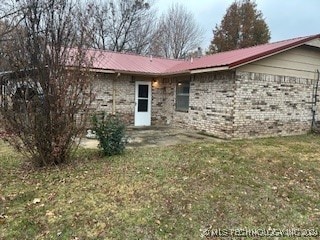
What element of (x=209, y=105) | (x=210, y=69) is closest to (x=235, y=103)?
(x=209, y=105)

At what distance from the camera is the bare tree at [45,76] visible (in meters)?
5.14

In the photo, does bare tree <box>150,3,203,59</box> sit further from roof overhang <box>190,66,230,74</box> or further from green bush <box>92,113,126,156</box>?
green bush <box>92,113,126,156</box>

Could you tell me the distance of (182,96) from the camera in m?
11.6

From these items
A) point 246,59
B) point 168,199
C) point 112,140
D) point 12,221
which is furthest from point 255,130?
A: point 12,221

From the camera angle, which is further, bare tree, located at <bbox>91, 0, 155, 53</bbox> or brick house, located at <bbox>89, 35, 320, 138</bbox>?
bare tree, located at <bbox>91, 0, 155, 53</bbox>

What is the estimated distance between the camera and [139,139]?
348 inches

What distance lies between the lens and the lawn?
141 inches

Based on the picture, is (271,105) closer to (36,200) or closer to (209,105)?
(209,105)

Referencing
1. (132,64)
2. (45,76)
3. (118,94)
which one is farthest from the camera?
(132,64)

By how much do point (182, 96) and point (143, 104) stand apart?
5.79ft

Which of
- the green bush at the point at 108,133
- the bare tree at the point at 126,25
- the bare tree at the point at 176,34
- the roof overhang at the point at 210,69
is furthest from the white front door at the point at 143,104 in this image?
the bare tree at the point at 176,34

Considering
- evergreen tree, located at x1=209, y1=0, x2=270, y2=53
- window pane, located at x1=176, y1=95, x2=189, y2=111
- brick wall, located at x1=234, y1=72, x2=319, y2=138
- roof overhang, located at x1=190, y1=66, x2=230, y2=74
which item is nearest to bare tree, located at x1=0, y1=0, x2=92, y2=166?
roof overhang, located at x1=190, y1=66, x2=230, y2=74

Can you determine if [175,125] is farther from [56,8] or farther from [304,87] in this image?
[56,8]

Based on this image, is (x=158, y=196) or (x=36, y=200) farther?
(x=158, y=196)
